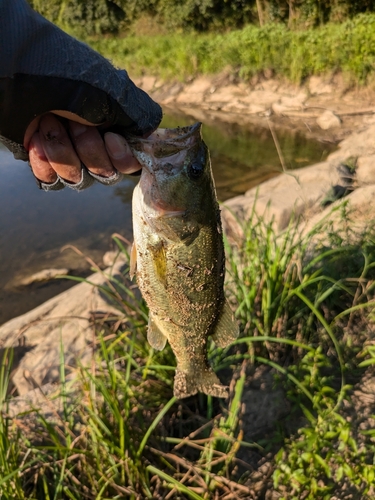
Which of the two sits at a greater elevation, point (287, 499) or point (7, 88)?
point (7, 88)

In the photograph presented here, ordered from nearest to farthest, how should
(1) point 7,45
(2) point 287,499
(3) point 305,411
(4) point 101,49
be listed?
1. (1) point 7,45
2. (2) point 287,499
3. (3) point 305,411
4. (4) point 101,49

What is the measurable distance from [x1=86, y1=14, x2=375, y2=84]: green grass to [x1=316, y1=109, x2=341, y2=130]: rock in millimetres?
1506

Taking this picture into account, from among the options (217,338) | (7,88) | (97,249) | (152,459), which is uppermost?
(7,88)

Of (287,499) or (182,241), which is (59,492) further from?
(182,241)

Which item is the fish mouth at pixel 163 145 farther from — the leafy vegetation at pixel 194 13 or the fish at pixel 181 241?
the leafy vegetation at pixel 194 13

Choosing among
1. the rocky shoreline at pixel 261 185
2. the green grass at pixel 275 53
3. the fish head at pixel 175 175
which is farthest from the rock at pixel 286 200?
the green grass at pixel 275 53

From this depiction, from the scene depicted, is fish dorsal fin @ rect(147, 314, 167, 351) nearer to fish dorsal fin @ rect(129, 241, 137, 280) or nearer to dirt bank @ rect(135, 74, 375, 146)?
fish dorsal fin @ rect(129, 241, 137, 280)

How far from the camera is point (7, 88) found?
4.99ft

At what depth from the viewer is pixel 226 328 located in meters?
2.15

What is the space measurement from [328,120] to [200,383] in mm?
11066

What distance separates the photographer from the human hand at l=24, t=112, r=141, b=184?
1.74m

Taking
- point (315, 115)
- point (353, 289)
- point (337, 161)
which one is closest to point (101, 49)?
point (315, 115)

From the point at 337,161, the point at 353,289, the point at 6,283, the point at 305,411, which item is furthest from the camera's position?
the point at 337,161

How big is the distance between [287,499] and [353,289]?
182 cm
